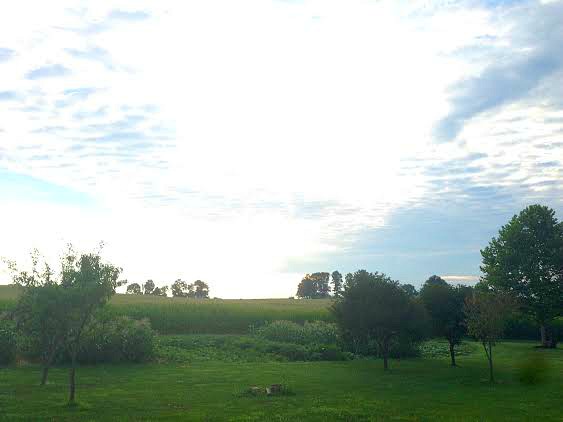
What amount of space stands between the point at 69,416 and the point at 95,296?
5755 millimetres

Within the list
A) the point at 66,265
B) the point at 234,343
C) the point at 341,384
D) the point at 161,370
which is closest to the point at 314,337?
the point at 234,343

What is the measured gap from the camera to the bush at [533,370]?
3380 centimetres

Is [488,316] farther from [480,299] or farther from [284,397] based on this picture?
[284,397]

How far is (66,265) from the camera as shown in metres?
26.4

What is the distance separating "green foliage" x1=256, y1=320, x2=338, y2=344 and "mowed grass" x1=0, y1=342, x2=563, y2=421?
60.4ft

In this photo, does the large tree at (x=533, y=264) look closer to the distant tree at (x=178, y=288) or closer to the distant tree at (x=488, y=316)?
the distant tree at (x=488, y=316)

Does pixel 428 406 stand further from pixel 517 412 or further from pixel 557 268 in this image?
pixel 557 268

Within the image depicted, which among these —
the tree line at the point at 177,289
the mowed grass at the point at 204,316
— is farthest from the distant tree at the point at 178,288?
the mowed grass at the point at 204,316

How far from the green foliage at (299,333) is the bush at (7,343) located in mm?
28240

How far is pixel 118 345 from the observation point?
1786 inches

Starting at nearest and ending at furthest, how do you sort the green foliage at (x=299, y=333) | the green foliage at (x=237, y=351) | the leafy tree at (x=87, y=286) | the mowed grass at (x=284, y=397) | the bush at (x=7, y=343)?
the mowed grass at (x=284, y=397) → the leafy tree at (x=87, y=286) → the bush at (x=7, y=343) → the green foliage at (x=237, y=351) → the green foliage at (x=299, y=333)

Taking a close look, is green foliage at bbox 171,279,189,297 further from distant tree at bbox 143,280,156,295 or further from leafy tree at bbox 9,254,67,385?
leafy tree at bbox 9,254,67,385

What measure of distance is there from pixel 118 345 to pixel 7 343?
8.35 m

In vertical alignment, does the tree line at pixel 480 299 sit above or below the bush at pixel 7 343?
above
